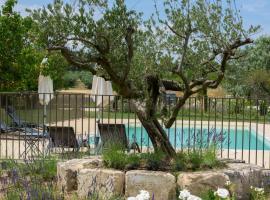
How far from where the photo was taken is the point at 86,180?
6.95 metres

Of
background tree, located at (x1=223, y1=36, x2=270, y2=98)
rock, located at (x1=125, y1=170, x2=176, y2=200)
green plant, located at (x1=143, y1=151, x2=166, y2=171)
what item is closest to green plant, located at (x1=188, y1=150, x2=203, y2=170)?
green plant, located at (x1=143, y1=151, x2=166, y2=171)

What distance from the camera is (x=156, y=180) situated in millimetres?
6688

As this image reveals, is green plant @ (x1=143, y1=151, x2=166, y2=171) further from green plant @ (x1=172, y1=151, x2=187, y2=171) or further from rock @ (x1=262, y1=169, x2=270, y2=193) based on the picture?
rock @ (x1=262, y1=169, x2=270, y2=193)

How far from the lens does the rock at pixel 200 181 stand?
261 inches

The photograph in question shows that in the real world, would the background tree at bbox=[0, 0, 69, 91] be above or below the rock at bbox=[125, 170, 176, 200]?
above

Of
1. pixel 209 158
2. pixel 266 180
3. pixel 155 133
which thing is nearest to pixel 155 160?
pixel 155 133

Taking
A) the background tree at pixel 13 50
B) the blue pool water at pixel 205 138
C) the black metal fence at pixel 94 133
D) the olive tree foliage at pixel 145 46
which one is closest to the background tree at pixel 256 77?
the black metal fence at pixel 94 133

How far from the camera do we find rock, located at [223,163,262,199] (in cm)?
704

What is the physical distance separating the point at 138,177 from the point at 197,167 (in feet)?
3.46

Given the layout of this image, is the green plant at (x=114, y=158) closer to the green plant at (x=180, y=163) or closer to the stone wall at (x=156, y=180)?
the stone wall at (x=156, y=180)

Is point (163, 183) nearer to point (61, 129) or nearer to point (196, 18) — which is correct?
point (196, 18)

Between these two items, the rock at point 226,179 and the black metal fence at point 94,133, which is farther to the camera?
the black metal fence at point 94,133

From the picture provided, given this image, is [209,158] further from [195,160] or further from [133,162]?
[133,162]

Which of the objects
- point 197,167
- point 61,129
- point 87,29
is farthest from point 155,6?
point 61,129
